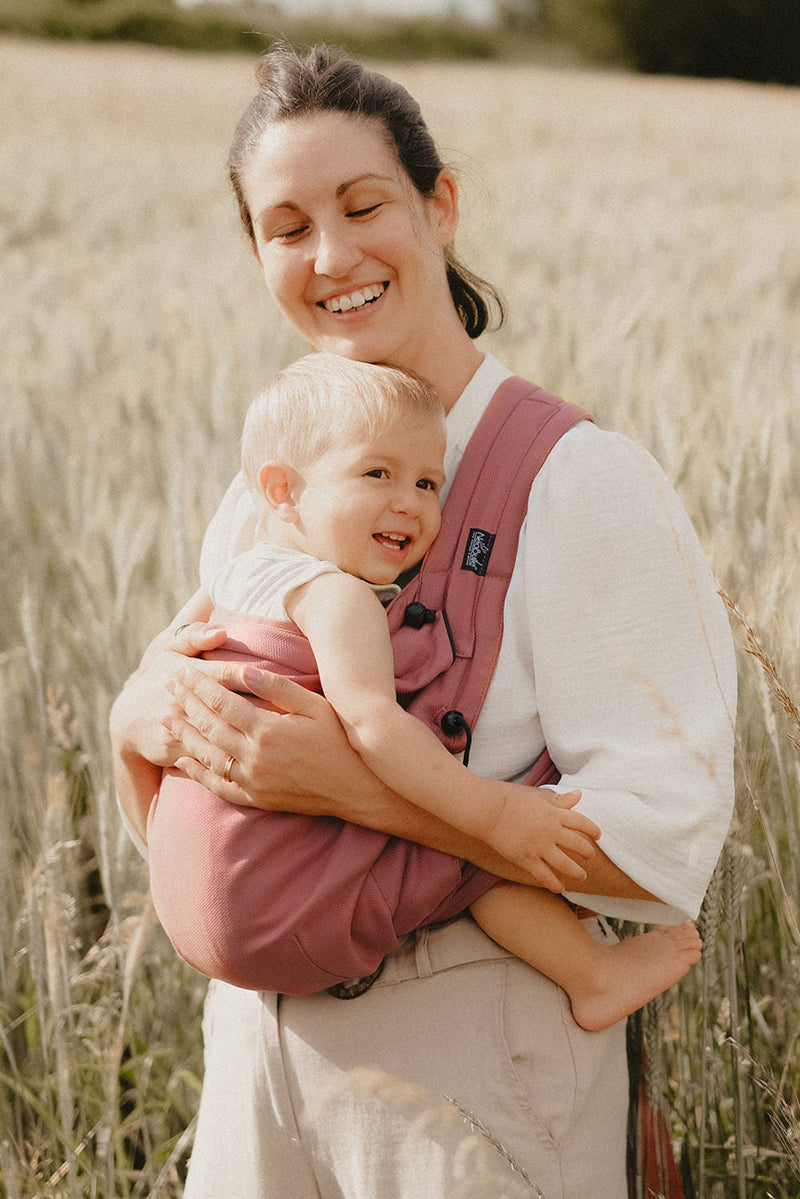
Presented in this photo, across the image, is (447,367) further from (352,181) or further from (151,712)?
(151,712)

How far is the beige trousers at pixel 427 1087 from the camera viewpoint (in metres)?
1.24

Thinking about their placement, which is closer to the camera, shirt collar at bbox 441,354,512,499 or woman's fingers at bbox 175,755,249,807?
woman's fingers at bbox 175,755,249,807

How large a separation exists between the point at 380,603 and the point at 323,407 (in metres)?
0.27

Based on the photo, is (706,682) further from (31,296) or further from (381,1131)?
(31,296)

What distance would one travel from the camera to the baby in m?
1.20

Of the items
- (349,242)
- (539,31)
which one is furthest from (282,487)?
(539,31)

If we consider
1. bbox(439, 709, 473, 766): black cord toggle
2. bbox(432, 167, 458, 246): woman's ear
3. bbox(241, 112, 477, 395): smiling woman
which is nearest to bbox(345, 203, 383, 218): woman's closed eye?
bbox(241, 112, 477, 395): smiling woman

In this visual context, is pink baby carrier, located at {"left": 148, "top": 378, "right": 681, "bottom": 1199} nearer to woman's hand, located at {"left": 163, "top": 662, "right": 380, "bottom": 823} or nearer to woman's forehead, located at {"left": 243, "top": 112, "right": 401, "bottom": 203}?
woman's hand, located at {"left": 163, "top": 662, "right": 380, "bottom": 823}

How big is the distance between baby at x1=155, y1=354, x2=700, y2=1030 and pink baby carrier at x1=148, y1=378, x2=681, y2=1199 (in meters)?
0.04

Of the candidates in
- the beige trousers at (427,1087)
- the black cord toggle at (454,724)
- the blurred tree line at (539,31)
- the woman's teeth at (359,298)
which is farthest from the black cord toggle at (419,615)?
the blurred tree line at (539,31)

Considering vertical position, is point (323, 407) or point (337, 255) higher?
point (337, 255)

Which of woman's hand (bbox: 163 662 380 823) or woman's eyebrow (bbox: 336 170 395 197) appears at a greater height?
woman's eyebrow (bbox: 336 170 395 197)

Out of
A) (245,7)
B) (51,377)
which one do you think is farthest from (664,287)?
(245,7)

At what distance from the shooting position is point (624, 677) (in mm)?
1222
